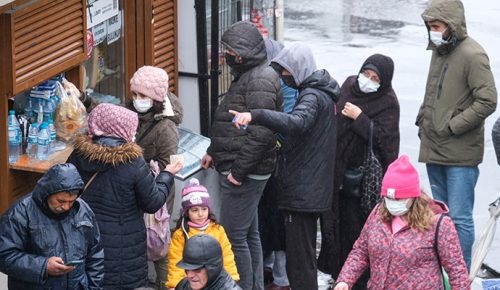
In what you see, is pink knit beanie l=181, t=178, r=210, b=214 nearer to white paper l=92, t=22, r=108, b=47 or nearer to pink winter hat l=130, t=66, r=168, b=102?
pink winter hat l=130, t=66, r=168, b=102

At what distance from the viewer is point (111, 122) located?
23.8 ft

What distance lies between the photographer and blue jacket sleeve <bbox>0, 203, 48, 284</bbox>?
6535mm

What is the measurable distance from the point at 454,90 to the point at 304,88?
1.21 meters

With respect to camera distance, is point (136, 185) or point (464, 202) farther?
point (464, 202)

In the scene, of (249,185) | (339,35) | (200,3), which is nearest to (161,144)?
(249,185)

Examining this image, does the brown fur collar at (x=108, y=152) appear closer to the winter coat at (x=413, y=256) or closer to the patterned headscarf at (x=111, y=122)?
the patterned headscarf at (x=111, y=122)

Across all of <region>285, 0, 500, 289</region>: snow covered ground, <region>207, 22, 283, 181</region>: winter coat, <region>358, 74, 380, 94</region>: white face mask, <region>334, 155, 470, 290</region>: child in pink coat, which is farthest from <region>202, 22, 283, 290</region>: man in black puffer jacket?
<region>285, 0, 500, 289</region>: snow covered ground

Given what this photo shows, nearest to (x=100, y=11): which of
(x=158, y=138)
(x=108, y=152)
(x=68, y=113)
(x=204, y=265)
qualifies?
(x=68, y=113)

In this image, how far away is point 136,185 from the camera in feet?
23.9

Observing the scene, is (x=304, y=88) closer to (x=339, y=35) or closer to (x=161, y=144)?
(x=161, y=144)

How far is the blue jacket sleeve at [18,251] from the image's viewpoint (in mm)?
6535

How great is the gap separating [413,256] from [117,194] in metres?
1.65

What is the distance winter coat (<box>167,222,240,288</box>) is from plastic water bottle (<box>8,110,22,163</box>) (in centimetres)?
113

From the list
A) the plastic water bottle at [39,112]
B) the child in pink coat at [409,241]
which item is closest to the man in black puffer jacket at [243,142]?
the plastic water bottle at [39,112]
